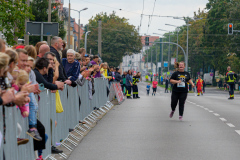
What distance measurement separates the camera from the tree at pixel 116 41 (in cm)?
8869

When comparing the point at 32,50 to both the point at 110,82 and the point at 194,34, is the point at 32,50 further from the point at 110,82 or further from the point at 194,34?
the point at 194,34

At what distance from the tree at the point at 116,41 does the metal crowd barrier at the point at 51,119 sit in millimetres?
73308

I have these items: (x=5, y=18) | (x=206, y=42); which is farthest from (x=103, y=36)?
(x=5, y=18)

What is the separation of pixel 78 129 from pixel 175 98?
16.1 ft

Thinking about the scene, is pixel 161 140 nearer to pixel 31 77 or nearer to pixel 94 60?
pixel 31 77

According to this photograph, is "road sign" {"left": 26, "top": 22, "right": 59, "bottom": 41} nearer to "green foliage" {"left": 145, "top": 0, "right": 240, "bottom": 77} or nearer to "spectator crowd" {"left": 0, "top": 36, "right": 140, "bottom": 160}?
"spectator crowd" {"left": 0, "top": 36, "right": 140, "bottom": 160}

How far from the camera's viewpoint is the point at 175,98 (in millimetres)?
16422

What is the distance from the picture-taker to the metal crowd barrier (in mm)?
5562

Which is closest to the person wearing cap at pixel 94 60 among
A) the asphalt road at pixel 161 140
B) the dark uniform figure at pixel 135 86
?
the asphalt road at pixel 161 140

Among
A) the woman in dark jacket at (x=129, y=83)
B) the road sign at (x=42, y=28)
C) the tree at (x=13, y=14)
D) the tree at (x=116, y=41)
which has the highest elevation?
the tree at (x=116, y=41)

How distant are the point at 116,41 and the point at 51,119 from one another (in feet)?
265

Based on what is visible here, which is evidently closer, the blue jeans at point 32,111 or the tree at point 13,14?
the blue jeans at point 32,111

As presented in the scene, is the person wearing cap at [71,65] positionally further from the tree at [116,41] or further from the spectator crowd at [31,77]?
the tree at [116,41]

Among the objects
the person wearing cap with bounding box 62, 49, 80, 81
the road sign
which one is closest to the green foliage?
the road sign
